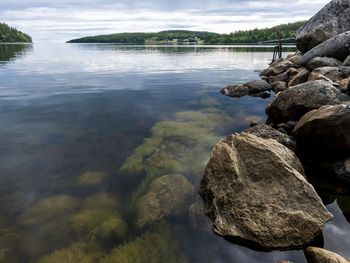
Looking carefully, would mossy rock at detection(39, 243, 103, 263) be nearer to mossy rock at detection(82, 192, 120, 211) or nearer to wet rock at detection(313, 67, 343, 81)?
mossy rock at detection(82, 192, 120, 211)

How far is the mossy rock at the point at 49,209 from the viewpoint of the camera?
6.50 meters

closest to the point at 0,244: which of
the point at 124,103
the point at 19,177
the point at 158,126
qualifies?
the point at 19,177

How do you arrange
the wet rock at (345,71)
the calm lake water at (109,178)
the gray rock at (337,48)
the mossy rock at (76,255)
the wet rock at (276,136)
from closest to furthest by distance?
the mossy rock at (76,255) → the calm lake water at (109,178) → the wet rock at (276,136) → the wet rock at (345,71) → the gray rock at (337,48)

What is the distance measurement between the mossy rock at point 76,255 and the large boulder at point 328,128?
22.8 feet

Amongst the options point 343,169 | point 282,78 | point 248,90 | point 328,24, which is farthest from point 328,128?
point 328,24

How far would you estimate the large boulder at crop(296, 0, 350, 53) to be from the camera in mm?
22266

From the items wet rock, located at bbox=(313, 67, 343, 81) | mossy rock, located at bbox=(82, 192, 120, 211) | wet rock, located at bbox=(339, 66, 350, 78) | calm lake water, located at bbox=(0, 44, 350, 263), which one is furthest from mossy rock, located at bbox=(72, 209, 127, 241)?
wet rock, located at bbox=(339, 66, 350, 78)

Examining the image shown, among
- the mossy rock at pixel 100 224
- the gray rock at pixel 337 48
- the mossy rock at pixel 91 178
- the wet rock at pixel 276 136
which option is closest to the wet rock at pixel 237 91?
the gray rock at pixel 337 48

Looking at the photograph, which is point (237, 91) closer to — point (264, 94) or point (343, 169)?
point (264, 94)

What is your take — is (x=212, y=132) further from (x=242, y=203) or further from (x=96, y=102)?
(x=96, y=102)

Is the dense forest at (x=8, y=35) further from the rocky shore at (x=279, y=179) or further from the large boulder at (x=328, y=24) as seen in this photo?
the rocky shore at (x=279, y=179)

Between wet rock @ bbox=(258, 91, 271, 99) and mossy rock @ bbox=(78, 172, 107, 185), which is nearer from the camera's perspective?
mossy rock @ bbox=(78, 172, 107, 185)

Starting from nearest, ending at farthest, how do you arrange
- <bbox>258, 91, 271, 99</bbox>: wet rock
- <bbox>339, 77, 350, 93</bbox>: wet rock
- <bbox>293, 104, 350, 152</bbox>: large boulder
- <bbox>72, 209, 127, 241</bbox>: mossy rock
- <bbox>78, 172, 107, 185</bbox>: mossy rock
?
<bbox>72, 209, 127, 241</bbox>: mossy rock
<bbox>293, 104, 350, 152</bbox>: large boulder
<bbox>78, 172, 107, 185</bbox>: mossy rock
<bbox>339, 77, 350, 93</bbox>: wet rock
<bbox>258, 91, 271, 99</bbox>: wet rock

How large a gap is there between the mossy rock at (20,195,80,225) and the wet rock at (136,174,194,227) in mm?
1705
